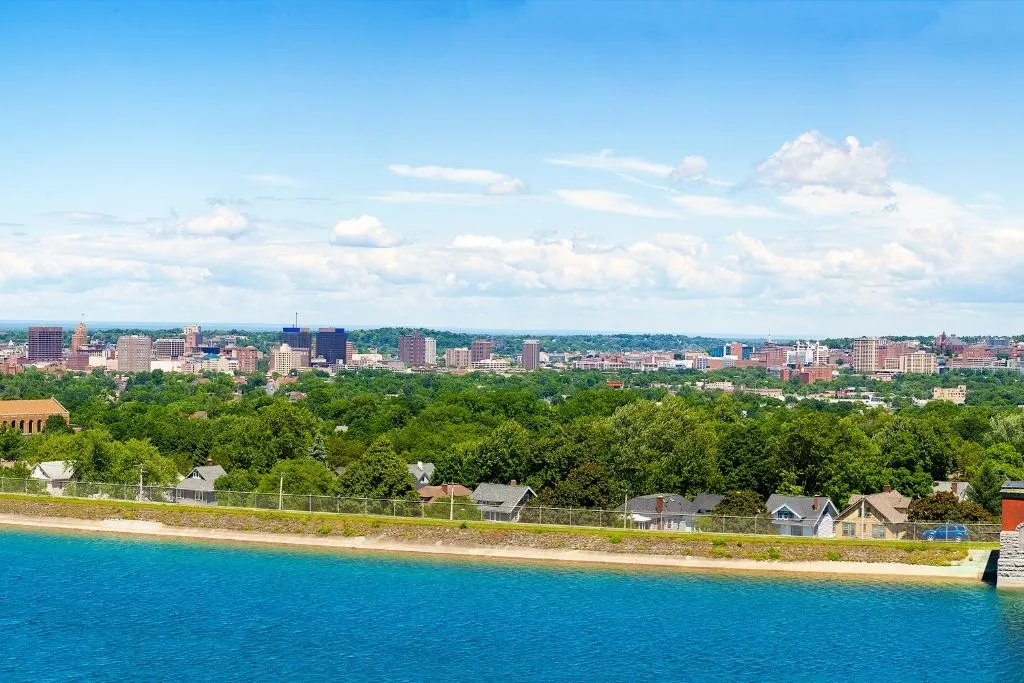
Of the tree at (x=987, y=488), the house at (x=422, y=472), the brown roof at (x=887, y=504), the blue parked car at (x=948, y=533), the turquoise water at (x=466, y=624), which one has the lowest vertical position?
the turquoise water at (x=466, y=624)

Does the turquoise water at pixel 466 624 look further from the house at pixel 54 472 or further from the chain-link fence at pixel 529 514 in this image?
the house at pixel 54 472

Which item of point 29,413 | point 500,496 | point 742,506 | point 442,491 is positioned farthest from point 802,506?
point 29,413

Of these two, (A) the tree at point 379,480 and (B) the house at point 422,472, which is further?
(B) the house at point 422,472

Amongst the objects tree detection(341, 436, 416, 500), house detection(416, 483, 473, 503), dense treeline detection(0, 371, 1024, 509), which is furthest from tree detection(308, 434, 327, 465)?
tree detection(341, 436, 416, 500)

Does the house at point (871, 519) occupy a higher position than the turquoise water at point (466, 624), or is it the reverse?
the house at point (871, 519)

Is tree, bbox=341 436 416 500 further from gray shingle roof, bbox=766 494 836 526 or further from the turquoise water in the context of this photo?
gray shingle roof, bbox=766 494 836 526

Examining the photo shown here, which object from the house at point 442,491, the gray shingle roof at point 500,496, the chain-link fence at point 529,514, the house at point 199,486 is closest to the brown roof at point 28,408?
the house at point 199,486

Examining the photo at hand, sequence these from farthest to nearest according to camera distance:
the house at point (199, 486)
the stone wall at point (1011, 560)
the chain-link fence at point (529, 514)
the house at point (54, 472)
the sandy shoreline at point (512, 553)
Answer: the house at point (54, 472), the house at point (199, 486), the chain-link fence at point (529, 514), the sandy shoreline at point (512, 553), the stone wall at point (1011, 560)

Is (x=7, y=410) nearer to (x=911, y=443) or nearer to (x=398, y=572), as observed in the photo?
(x=398, y=572)
